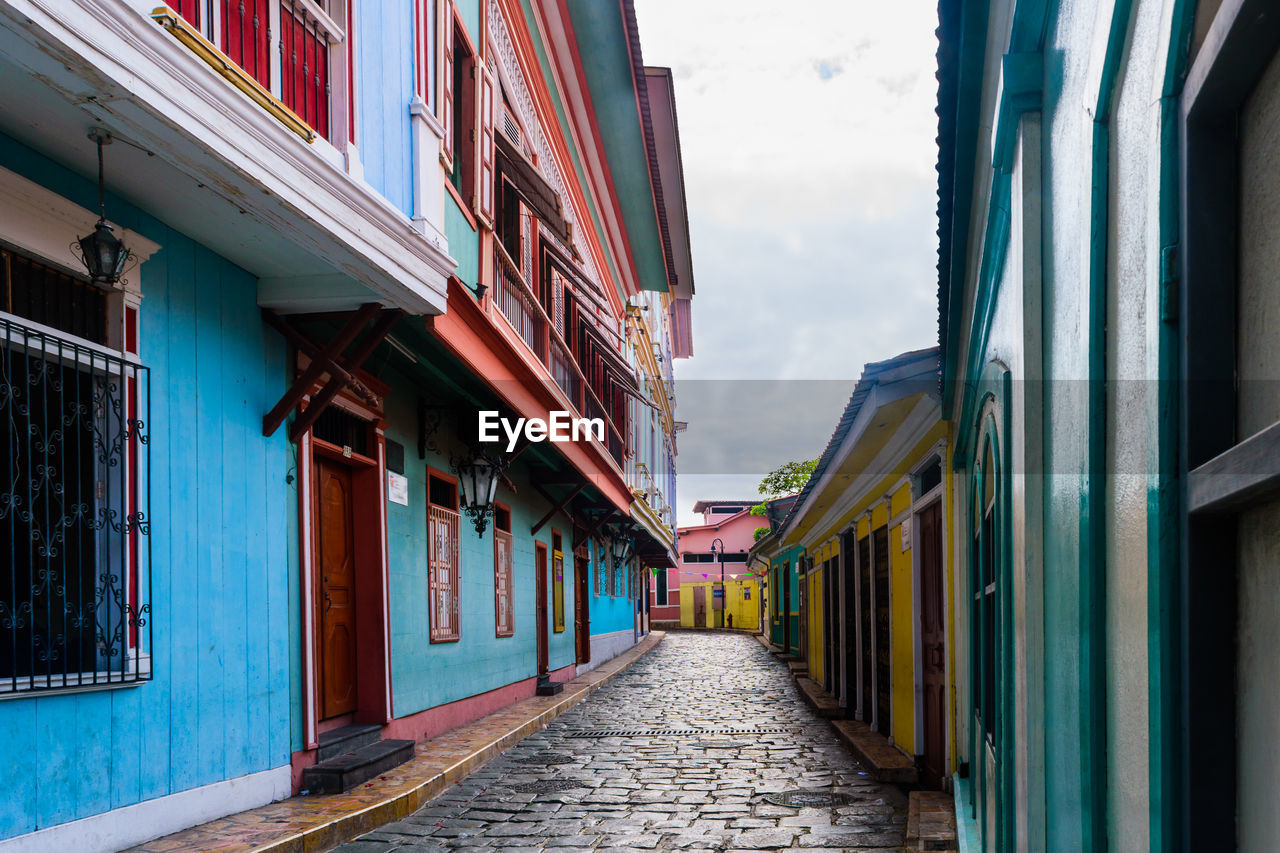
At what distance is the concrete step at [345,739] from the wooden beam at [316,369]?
227cm

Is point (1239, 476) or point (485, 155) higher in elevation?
point (485, 155)

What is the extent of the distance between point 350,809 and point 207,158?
3.83m

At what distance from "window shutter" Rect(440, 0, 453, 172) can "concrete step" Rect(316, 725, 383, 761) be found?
4.23 m

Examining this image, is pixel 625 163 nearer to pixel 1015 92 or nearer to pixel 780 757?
pixel 780 757

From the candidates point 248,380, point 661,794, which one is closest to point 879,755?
point 661,794

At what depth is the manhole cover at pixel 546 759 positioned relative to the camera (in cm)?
946

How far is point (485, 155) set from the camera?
9.49 m

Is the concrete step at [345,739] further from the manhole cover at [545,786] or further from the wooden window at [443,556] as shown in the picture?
the wooden window at [443,556]

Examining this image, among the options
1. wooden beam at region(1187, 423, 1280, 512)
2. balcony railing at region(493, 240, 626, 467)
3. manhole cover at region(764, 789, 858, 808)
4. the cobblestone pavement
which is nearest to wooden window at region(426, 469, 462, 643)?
the cobblestone pavement

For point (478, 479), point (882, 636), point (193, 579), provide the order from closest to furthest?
point (193, 579) < point (882, 636) < point (478, 479)

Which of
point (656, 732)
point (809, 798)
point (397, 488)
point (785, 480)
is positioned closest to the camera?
point (809, 798)

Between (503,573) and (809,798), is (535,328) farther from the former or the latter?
(809,798)

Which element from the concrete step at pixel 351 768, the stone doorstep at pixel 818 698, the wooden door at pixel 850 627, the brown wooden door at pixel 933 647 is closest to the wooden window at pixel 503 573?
the stone doorstep at pixel 818 698

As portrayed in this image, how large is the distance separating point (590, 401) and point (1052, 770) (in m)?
13.4
